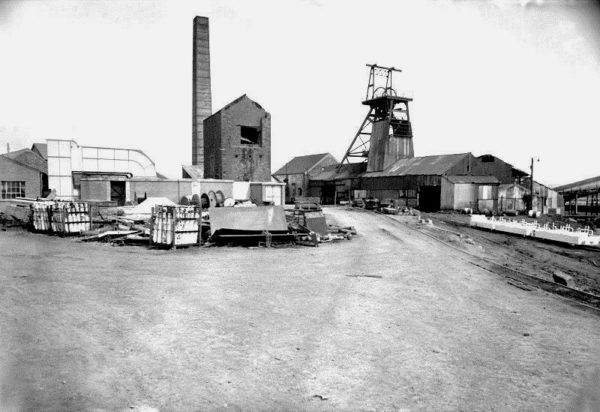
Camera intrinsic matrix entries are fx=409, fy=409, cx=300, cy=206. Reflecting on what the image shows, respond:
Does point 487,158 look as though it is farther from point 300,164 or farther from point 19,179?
point 19,179

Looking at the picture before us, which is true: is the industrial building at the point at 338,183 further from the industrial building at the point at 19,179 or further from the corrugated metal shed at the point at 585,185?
the industrial building at the point at 19,179

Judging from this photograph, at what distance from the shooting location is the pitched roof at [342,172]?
47875 millimetres

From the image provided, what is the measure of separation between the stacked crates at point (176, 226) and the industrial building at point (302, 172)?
39.2m

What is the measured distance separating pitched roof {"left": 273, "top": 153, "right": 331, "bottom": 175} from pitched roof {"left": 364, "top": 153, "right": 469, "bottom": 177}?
45.6ft

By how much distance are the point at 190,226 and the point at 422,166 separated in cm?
3003

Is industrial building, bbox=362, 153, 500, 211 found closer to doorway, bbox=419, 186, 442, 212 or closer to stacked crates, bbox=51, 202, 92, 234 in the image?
doorway, bbox=419, 186, 442, 212

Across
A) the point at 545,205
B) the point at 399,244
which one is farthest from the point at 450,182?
the point at 399,244

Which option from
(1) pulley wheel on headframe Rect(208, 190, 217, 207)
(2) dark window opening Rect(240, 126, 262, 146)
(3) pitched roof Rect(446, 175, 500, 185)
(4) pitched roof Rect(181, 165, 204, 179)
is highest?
(2) dark window opening Rect(240, 126, 262, 146)

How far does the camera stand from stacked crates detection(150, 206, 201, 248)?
1400 cm

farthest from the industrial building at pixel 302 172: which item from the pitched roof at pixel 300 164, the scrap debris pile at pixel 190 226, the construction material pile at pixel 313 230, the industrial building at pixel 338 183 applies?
the scrap debris pile at pixel 190 226

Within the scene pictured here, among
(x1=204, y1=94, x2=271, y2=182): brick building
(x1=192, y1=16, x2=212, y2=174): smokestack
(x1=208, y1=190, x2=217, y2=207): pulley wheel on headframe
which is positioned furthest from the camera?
(x1=192, y1=16, x2=212, y2=174): smokestack

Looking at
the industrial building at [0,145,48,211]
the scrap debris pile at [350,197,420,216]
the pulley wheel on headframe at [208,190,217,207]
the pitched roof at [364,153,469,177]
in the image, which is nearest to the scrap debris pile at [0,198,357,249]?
the pulley wheel on headframe at [208,190,217,207]

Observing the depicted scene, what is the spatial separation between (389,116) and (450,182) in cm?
1288

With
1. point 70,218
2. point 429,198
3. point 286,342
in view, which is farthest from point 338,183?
point 286,342
